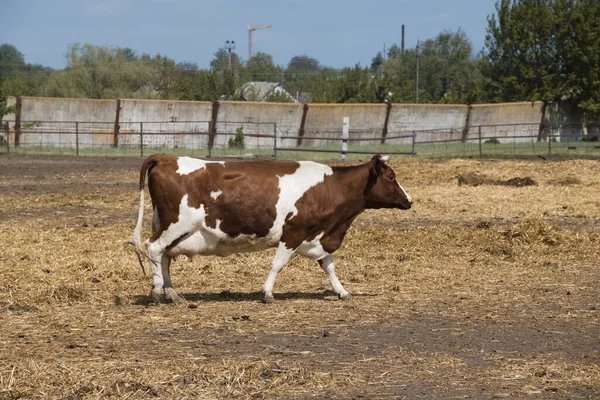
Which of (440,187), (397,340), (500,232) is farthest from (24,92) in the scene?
(397,340)

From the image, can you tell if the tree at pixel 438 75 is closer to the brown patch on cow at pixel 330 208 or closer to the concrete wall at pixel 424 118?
the concrete wall at pixel 424 118

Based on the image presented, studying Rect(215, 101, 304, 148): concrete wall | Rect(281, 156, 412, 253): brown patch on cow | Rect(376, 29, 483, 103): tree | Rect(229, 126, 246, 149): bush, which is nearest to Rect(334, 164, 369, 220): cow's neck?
Rect(281, 156, 412, 253): brown patch on cow

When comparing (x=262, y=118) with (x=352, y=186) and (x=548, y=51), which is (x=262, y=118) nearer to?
(x=548, y=51)

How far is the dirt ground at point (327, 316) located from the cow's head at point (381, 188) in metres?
0.92

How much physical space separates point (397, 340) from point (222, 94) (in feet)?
216

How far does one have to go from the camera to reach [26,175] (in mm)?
25359

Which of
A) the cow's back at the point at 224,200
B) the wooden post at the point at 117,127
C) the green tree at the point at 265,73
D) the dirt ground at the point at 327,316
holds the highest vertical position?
the green tree at the point at 265,73

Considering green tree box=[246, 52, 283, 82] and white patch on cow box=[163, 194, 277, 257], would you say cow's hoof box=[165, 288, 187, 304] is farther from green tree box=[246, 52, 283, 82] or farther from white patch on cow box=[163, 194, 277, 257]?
→ green tree box=[246, 52, 283, 82]

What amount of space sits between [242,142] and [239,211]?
31.1m

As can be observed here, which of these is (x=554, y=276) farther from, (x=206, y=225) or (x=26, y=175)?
(x=26, y=175)

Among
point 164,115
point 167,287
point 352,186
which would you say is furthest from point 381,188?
point 164,115

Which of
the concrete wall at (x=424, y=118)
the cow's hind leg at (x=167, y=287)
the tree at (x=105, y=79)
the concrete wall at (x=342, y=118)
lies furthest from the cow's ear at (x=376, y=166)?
the tree at (x=105, y=79)

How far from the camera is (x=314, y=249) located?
9859mm

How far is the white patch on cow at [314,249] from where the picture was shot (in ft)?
32.3
